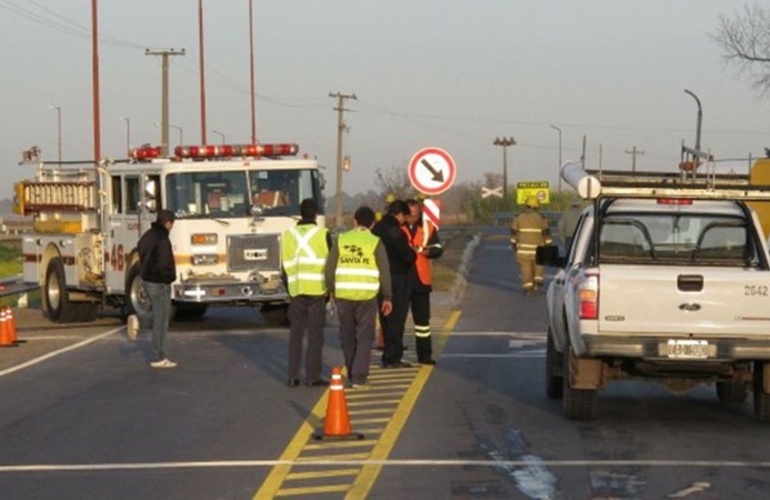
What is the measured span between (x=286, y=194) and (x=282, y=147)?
844 millimetres

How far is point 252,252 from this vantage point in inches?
999

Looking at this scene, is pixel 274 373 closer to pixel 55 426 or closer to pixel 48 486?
pixel 55 426

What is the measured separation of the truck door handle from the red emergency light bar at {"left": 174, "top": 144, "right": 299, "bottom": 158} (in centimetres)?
1327

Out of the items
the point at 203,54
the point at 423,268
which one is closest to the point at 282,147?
the point at 423,268

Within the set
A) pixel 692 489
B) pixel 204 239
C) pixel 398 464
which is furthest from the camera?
pixel 204 239

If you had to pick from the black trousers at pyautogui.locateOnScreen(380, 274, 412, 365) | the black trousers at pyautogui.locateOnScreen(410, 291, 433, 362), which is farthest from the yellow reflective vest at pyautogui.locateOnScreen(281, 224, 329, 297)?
the black trousers at pyautogui.locateOnScreen(410, 291, 433, 362)

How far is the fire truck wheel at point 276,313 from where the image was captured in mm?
A: 26641

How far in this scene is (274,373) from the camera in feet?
62.2

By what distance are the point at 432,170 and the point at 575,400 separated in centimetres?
1206

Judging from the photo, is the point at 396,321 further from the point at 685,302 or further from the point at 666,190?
the point at 685,302

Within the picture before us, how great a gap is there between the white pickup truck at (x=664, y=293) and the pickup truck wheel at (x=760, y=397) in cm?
1

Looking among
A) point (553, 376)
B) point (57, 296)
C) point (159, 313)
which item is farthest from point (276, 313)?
point (553, 376)

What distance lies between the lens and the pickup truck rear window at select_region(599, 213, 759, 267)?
48.4 feet

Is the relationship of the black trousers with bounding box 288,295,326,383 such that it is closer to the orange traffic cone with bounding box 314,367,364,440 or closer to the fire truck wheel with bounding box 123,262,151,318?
the orange traffic cone with bounding box 314,367,364,440
